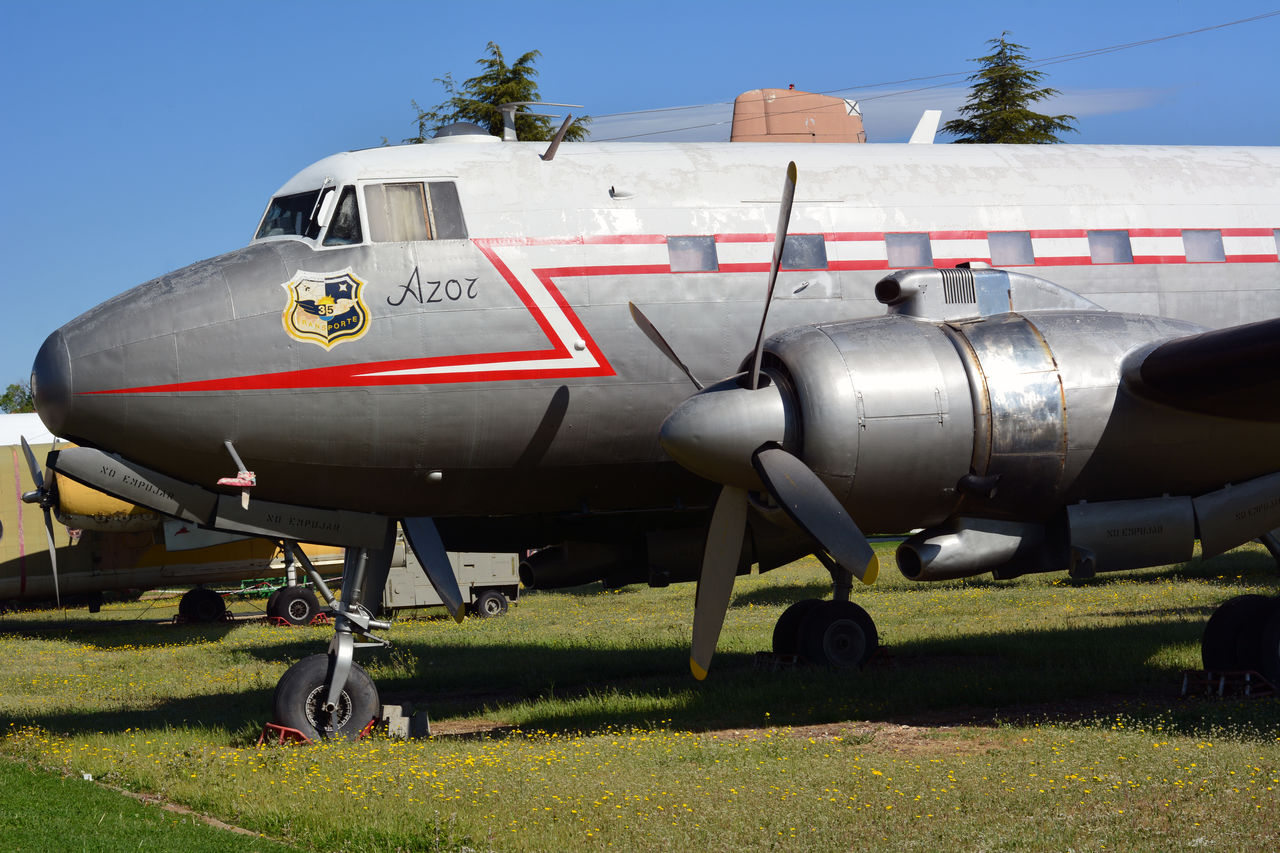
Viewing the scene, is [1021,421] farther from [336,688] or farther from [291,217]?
[291,217]

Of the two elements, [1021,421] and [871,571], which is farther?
[1021,421]

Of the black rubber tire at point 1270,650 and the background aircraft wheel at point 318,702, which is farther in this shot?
the black rubber tire at point 1270,650

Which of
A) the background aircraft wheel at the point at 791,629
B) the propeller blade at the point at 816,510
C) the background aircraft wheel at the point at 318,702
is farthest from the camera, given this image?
the background aircraft wheel at the point at 791,629

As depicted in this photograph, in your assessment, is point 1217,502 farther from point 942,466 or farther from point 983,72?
point 983,72

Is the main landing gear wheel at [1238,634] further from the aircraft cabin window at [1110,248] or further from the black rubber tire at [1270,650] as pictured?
the aircraft cabin window at [1110,248]

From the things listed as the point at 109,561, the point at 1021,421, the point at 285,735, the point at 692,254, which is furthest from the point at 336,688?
the point at 109,561

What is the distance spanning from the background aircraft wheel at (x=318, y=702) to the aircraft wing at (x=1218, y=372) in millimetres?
7586

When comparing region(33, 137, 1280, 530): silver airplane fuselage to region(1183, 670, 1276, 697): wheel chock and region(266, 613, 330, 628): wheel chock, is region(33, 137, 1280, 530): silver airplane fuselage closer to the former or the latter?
region(1183, 670, 1276, 697): wheel chock

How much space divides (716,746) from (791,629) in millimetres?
5340

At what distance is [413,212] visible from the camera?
11516 mm

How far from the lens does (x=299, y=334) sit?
35.7ft

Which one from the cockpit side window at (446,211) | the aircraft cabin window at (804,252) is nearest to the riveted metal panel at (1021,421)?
the aircraft cabin window at (804,252)

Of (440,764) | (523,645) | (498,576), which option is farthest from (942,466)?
(498,576)

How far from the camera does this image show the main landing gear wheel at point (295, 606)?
2772 cm
